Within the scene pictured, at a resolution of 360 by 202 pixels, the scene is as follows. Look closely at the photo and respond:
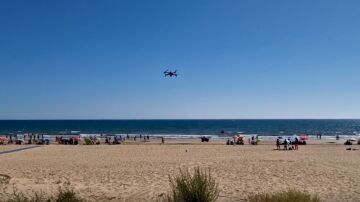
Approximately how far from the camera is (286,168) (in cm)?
1683

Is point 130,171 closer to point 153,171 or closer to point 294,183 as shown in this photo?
point 153,171

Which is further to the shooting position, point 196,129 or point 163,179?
point 196,129

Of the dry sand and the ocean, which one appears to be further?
the ocean

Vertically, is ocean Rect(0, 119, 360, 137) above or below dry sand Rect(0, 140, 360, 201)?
above

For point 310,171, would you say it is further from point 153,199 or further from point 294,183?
point 153,199

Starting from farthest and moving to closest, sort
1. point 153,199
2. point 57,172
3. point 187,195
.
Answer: point 57,172
point 153,199
point 187,195

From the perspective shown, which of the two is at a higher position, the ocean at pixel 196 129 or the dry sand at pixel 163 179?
the ocean at pixel 196 129

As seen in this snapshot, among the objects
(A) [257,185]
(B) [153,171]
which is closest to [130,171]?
(B) [153,171]

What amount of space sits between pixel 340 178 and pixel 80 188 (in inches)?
322

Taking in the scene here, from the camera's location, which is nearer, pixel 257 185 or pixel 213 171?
pixel 257 185

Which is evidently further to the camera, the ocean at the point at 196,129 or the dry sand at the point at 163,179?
the ocean at the point at 196,129

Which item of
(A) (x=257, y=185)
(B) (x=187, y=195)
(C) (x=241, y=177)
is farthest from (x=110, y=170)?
(B) (x=187, y=195)

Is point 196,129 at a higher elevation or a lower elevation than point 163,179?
higher

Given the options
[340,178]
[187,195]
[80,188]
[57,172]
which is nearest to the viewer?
[187,195]
